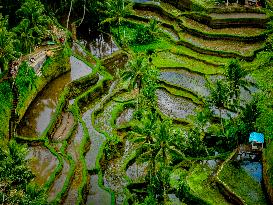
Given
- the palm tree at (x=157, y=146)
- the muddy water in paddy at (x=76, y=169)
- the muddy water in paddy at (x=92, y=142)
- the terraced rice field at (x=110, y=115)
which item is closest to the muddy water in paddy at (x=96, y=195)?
the terraced rice field at (x=110, y=115)

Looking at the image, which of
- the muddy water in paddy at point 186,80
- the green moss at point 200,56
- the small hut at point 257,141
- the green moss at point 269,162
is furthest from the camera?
the green moss at point 200,56

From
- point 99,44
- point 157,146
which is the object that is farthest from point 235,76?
point 99,44

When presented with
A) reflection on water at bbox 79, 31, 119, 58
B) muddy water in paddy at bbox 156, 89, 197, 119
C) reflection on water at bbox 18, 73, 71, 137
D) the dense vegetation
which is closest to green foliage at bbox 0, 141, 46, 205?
the dense vegetation

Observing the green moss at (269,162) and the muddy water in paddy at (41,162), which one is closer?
the green moss at (269,162)

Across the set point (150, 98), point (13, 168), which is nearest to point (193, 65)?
point (150, 98)

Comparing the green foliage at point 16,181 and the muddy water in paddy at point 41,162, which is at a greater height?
the green foliage at point 16,181

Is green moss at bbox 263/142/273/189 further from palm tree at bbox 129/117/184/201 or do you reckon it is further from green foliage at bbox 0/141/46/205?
green foliage at bbox 0/141/46/205

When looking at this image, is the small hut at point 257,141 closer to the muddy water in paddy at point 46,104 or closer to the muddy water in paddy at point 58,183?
the muddy water in paddy at point 58,183

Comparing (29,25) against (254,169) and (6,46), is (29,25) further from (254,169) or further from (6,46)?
(254,169)
